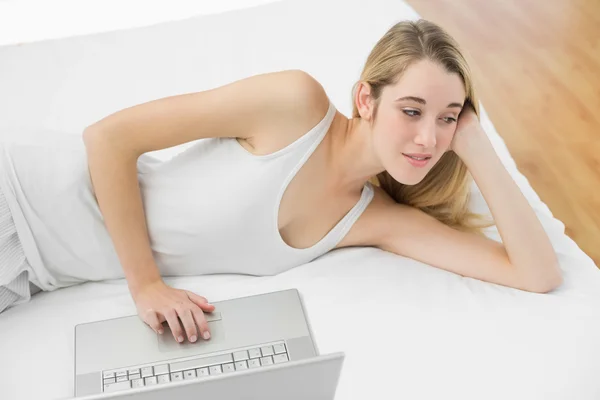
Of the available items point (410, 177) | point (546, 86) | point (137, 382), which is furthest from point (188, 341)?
point (546, 86)

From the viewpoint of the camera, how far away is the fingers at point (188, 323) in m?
1.30

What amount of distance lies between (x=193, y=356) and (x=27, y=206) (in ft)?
1.44

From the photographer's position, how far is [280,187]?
1.39 m

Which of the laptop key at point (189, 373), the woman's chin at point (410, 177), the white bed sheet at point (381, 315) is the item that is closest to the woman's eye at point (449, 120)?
the woman's chin at point (410, 177)

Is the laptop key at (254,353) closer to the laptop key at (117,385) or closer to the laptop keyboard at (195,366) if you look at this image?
the laptop keyboard at (195,366)

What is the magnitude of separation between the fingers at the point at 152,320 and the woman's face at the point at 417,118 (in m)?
0.49

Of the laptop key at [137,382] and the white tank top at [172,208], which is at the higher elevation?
the white tank top at [172,208]

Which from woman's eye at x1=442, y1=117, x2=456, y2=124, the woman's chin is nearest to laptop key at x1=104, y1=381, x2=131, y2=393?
the woman's chin

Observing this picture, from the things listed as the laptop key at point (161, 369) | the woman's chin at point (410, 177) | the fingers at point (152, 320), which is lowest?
the laptop key at point (161, 369)

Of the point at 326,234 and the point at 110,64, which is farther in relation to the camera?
the point at 110,64

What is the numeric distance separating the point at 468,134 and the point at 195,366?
2.11 feet

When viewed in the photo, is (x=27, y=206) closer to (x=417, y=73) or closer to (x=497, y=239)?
(x=417, y=73)

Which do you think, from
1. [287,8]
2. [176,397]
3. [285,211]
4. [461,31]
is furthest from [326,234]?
[461,31]

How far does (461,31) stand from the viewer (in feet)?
9.29
